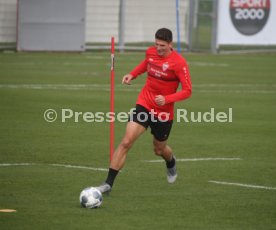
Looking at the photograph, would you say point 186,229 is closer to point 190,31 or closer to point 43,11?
point 43,11

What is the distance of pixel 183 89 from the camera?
1266 cm

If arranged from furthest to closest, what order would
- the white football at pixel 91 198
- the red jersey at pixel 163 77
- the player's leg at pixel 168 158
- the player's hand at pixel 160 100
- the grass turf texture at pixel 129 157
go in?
the player's leg at pixel 168 158 → the red jersey at pixel 163 77 → the player's hand at pixel 160 100 → the white football at pixel 91 198 → the grass turf texture at pixel 129 157

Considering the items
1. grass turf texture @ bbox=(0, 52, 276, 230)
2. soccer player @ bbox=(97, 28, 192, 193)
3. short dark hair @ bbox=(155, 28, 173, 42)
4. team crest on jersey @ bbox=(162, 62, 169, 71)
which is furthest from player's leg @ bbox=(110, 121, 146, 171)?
short dark hair @ bbox=(155, 28, 173, 42)

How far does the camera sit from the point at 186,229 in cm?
1051

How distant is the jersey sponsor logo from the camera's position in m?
39.6

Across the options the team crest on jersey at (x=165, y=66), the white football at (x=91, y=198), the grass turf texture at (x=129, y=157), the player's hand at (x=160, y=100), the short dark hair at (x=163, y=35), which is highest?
the short dark hair at (x=163, y=35)

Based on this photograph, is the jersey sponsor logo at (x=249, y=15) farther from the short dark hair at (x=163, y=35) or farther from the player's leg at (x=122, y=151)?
the player's leg at (x=122, y=151)

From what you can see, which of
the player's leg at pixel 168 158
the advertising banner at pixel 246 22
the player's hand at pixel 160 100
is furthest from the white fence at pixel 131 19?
the player's hand at pixel 160 100

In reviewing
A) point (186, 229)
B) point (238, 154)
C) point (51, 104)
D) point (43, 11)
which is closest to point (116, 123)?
point (51, 104)

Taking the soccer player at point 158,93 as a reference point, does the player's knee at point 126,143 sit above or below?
below

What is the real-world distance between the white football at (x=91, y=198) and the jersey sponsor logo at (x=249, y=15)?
28.8 meters

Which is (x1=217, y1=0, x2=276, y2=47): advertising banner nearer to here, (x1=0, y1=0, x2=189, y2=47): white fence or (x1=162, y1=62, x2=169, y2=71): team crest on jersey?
(x1=0, y1=0, x2=189, y2=47): white fence

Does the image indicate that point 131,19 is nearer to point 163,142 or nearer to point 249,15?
point 249,15

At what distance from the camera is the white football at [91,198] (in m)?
11.5
